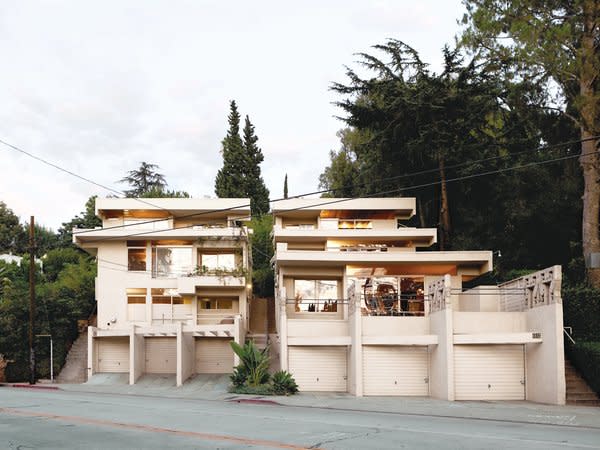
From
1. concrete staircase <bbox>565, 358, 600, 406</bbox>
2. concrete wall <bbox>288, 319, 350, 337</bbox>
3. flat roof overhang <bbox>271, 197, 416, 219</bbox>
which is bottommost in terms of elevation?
concrete staircase <bbox>565, 358, 600, 406</bbox>

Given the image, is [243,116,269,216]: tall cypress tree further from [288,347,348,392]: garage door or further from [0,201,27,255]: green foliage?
[288,347,348,392]: garage door

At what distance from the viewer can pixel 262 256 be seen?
61.7m

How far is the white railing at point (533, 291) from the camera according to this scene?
2341 centimetres

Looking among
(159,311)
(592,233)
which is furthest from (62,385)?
(592,233)

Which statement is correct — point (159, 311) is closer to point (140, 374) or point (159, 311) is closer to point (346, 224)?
point (140, 374)

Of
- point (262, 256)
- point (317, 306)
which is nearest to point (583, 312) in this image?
point (317, 306)

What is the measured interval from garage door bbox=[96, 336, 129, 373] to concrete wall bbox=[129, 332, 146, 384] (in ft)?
5.43

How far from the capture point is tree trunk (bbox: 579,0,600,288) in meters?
28.7

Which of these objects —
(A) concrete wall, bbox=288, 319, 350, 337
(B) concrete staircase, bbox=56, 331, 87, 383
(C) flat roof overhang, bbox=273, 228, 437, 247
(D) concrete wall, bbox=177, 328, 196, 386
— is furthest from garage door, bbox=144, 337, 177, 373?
(A) concrete wall, bbox=288, 319, 350, 337

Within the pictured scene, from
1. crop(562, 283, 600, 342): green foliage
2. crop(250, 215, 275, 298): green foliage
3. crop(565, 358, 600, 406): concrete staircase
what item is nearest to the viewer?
crop(565, 358, 600, 406): concrete staircase

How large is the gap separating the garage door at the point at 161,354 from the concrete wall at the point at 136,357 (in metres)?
0.73

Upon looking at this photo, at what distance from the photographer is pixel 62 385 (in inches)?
1377

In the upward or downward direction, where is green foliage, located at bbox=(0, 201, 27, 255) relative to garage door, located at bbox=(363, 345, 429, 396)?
upward

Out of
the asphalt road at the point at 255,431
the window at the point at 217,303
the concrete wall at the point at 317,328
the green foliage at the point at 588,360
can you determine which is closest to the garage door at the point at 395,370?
the concrete wall at the point at 317,328
